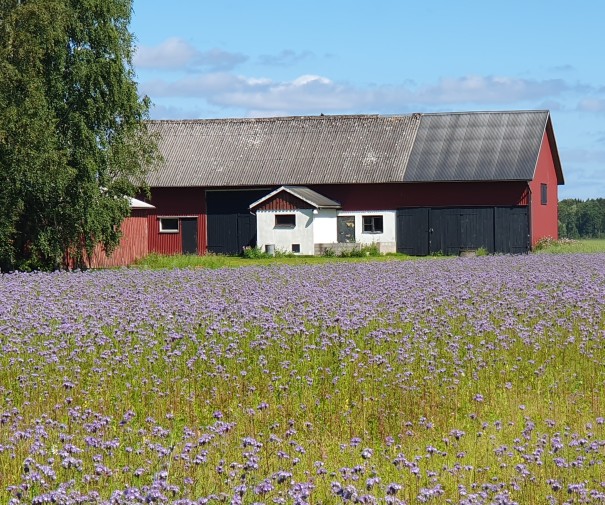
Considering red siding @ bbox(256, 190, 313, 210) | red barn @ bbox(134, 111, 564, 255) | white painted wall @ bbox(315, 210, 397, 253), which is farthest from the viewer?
white painted wall @ bbox(315, 210, 397, 253)

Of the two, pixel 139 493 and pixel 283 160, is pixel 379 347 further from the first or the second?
pixel 283 160

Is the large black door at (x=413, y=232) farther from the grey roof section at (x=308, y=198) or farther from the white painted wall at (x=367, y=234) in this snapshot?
the grey roof section at (x=308, y=198)

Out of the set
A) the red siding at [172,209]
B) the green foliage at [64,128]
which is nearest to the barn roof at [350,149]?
the red siding at [172,209]

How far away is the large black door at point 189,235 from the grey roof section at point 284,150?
1871 millimetres

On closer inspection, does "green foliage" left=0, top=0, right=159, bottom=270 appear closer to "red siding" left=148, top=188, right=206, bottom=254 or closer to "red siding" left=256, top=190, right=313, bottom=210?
"red siding" left=256, top=190, right=313, bottom=210

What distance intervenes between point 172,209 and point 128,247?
31.2 ft

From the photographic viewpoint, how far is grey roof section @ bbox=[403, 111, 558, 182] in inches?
2055

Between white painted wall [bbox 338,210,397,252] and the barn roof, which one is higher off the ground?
the barn roof

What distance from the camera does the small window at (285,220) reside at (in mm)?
51438

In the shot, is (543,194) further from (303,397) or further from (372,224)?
(303,397)

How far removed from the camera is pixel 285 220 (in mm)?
51719

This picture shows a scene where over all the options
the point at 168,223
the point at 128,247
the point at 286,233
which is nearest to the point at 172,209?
the point at 168,223

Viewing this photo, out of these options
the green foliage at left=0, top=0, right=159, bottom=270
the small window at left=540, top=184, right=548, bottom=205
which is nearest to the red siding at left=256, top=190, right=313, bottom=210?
the green foliage at left=0, top=0, right=159, bottom=270

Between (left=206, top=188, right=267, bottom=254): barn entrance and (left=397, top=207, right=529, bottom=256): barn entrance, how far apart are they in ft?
23.6
